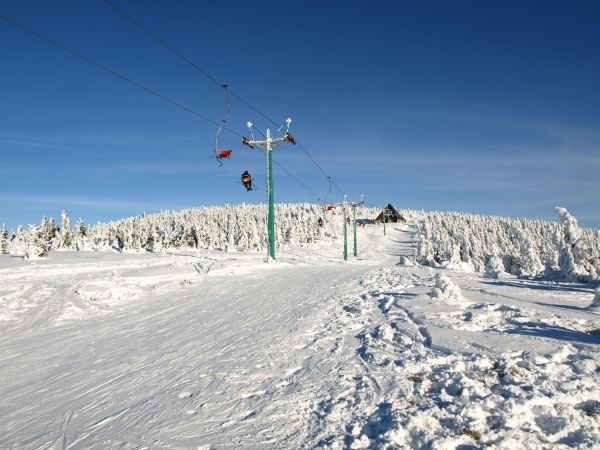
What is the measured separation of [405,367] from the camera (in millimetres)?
5938

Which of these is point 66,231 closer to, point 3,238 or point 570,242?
point 3,238

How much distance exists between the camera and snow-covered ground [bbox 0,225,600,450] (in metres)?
4.30

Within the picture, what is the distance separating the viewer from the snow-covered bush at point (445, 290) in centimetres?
1036

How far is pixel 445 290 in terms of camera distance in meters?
10.6

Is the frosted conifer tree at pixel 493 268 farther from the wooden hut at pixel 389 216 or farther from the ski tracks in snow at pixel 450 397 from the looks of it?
the wooden hut at pixel 389 216

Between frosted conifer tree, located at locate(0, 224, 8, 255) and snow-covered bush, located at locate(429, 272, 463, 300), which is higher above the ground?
frosted conifer tree, located at locate(0, 224, 8, 255)

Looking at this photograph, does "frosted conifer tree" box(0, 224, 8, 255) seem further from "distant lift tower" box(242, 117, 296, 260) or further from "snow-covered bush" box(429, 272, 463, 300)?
"snow-covered bush" box(429, 272, 463, 300)

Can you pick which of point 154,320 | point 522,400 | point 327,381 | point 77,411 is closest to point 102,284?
point 154,320

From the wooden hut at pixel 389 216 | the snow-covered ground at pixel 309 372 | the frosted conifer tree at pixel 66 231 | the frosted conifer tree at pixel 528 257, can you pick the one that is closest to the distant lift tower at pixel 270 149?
the snow-covered ground at pixel 309 372

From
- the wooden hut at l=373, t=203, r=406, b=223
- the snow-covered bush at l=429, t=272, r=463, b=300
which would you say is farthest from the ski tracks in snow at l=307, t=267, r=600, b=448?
the wooden hut at l=373, t=203, r=406, b=223

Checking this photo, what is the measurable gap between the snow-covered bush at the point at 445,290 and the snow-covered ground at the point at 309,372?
0.04 m

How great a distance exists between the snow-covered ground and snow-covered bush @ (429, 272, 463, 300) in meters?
0.04

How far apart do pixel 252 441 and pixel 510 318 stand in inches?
247

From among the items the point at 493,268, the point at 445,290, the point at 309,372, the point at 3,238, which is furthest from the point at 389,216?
the point at 309,372
